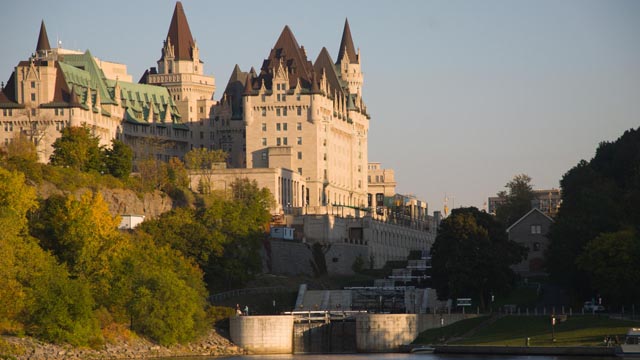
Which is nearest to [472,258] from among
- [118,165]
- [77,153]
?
[118,165]

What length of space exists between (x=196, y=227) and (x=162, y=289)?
2290 cm

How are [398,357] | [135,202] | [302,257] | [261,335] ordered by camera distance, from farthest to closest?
[302,257], [135,202], [261,335], [398,357]

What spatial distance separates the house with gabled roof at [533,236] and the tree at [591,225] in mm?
3920

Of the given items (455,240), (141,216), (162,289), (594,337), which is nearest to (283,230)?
(141,216)

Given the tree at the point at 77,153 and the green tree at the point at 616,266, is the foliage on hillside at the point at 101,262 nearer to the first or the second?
the tree at the point at 77,153

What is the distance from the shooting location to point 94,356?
128 meters

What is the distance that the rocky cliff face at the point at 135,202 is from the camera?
562ft

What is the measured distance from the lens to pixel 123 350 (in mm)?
131250

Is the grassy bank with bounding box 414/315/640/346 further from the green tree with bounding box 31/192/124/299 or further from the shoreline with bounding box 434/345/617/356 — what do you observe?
the green tree with bounding box 31/192/124/299

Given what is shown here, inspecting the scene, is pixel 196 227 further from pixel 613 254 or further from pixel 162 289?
pixel 613 254

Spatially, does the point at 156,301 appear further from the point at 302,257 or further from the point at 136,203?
the point at 302,257

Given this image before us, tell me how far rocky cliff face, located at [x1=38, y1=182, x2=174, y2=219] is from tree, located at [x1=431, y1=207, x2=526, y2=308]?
1344 inches

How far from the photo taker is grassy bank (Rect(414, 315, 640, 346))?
410ft

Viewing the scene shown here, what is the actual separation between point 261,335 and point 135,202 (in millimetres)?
38244
